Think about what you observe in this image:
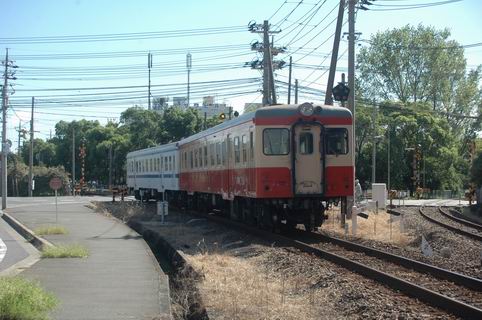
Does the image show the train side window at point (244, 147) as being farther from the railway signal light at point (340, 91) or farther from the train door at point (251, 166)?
the railway signal light at point (340, 91)

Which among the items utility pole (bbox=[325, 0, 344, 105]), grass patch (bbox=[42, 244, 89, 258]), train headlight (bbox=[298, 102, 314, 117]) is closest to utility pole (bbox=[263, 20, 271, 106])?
utility pole (bbox=[325, 0, 344, 105])

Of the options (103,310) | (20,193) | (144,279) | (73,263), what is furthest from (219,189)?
(20,193)

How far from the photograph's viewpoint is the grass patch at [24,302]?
669cm

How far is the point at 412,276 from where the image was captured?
10.4 m

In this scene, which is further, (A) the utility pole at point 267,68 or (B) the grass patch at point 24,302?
(A) the utility pole at point 267,68

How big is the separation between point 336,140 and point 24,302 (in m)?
11.1

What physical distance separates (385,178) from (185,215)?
43.0m

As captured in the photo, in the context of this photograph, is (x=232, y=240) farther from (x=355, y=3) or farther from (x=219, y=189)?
(x=355, y=3)

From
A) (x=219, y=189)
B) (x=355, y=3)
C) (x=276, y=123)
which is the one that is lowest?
(x=219, y=189)

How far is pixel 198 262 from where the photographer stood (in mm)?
11875

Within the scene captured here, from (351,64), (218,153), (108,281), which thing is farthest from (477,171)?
(108,281)

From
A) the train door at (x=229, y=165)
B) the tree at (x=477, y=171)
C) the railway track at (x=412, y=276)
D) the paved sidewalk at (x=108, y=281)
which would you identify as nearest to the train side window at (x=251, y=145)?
the train door at (x=229, y=165)

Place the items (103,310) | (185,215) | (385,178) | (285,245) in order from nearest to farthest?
(103,310), (285,245), (185,215), (385,178)

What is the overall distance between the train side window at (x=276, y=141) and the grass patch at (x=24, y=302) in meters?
9.41
